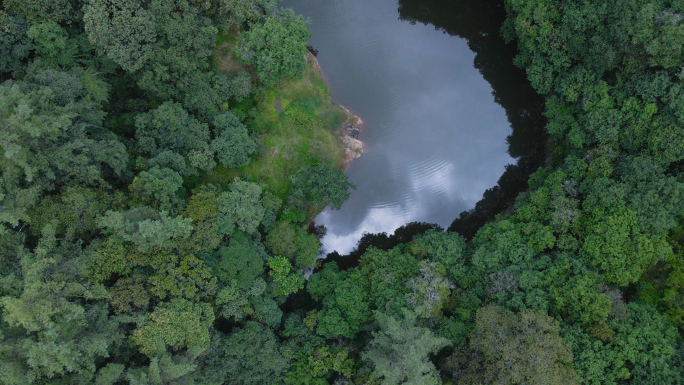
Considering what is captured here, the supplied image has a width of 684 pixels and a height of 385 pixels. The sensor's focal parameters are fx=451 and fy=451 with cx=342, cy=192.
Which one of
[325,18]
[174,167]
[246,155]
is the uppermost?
[325,18]

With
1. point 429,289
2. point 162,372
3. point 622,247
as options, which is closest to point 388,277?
point 429,289

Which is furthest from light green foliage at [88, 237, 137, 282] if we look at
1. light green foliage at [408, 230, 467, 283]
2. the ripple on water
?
the ripple on water

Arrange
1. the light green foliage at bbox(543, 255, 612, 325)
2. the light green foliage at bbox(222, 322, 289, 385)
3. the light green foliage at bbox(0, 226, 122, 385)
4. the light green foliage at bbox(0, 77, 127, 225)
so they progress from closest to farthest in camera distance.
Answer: the light green foliage at bbox(0, 226, 122, 385) → the light green foliage at bbox(0, 77, 127, 225) → the light green foliage at bbox(543, 255, 612, 325) → the light green foliage at bbox(222, 322, 289, 385)

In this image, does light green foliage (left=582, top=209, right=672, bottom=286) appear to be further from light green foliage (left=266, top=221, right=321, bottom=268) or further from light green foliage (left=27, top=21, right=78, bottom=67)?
light green foliage (left=27, top=21, right=78, bottom=67)

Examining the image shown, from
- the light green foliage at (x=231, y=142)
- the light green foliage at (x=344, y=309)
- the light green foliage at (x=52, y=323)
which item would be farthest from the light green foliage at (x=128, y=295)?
the light green foliage at (x=344, y=309)

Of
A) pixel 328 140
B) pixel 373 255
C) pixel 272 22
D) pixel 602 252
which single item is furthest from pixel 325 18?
pixel 602 252

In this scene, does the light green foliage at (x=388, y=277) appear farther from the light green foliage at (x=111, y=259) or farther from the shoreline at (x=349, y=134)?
the light green foliage at (x=111, y=259)

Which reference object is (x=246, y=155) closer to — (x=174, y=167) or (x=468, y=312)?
(x=174, y=167)
